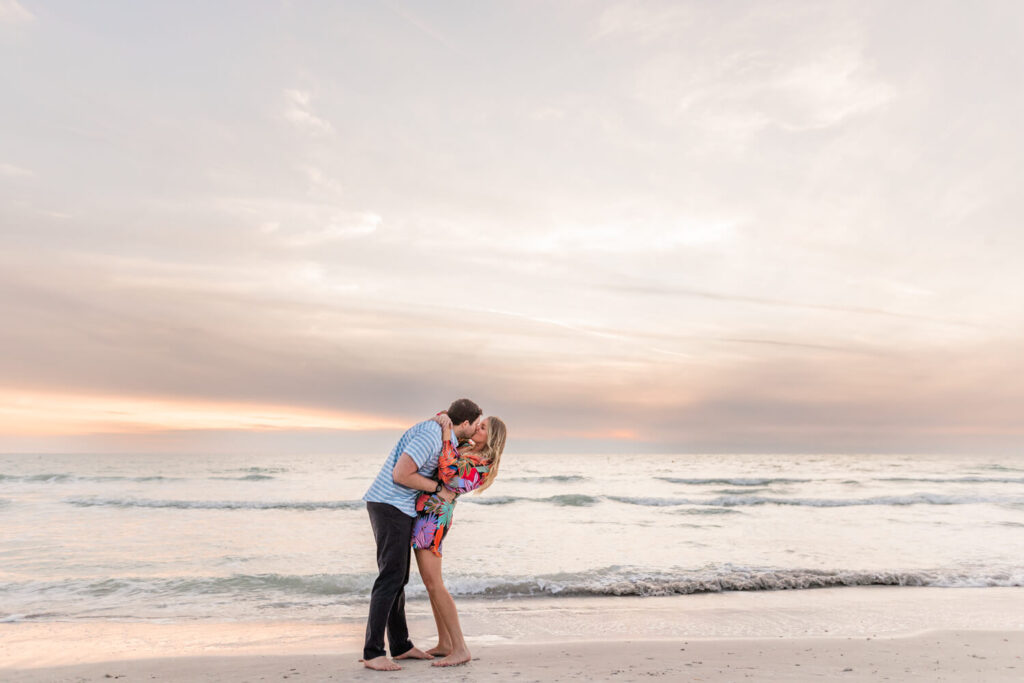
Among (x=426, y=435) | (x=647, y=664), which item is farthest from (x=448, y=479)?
(x=647, y=664)

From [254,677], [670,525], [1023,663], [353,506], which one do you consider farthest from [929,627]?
[353,506]

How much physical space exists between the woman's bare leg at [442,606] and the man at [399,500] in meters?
0.14

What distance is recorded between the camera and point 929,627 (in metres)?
6.92

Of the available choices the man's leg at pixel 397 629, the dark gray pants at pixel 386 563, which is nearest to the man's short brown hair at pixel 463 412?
the dark gray pants at pixel 386 563

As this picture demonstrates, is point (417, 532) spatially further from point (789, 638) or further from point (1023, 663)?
point (1023, 663)

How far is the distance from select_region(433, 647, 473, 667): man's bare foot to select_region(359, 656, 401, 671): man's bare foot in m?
0.30

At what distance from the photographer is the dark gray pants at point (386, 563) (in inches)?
180

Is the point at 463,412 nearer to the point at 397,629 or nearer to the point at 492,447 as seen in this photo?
the point at 492,447

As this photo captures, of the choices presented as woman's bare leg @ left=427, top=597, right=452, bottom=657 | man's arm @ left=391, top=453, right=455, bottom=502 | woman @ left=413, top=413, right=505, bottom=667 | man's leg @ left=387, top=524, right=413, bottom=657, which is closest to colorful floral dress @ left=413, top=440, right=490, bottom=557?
woman @ left=413, top=413, right=505, bottom=667

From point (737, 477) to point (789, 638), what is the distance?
103 feet

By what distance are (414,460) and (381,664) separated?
1.51m

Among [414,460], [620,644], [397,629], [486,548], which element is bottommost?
[486,548]

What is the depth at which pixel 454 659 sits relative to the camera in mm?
A: 4859

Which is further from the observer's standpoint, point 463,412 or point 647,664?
point 647,664
